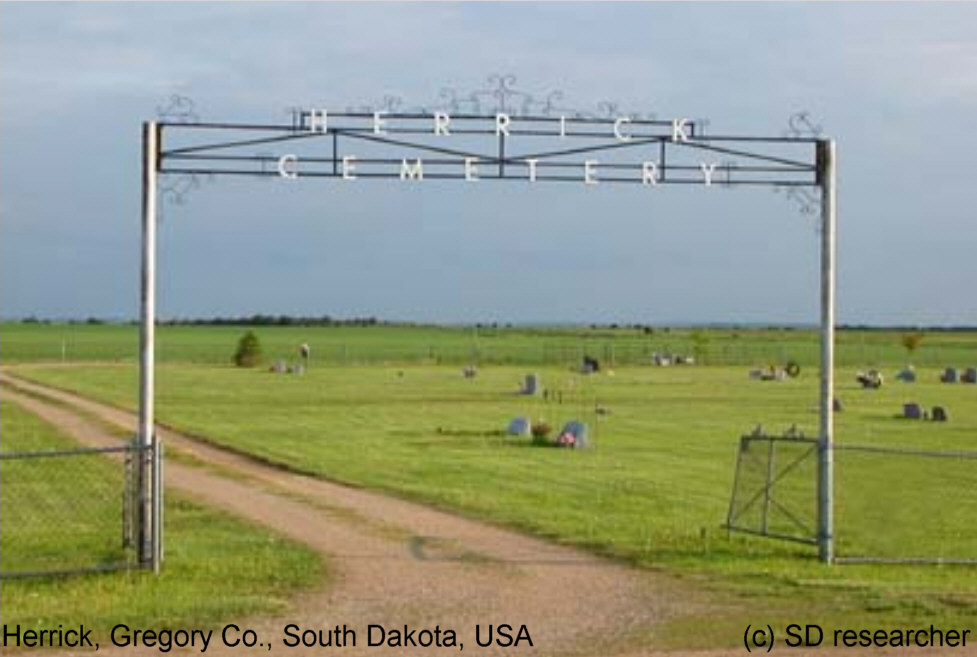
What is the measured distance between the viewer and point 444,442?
140 feet

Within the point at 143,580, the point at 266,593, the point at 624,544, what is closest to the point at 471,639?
the point at 266,593

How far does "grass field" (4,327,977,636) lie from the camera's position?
18734 mm

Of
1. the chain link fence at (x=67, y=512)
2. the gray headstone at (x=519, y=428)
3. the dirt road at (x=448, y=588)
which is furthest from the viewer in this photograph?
the gray headstone at (x=519, y=428)

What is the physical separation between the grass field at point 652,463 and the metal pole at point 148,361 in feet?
16.9

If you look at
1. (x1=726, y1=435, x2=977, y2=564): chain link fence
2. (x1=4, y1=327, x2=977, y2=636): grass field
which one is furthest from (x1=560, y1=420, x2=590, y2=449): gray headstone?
(x1=726, y1=435, x2=977, y2=564): chain link fence

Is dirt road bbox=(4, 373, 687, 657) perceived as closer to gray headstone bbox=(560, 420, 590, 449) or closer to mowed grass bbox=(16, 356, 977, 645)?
mowed grass bbox=(16, 356, 977, 645)

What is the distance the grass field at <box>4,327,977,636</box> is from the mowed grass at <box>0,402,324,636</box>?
3.67 meters

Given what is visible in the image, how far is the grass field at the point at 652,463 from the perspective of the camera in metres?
18.7

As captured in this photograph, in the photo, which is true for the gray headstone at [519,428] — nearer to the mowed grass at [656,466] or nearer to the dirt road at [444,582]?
the mowed grass at [656,466]

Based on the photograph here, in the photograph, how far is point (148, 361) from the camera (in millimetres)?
18953

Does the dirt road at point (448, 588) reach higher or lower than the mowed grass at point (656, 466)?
higher

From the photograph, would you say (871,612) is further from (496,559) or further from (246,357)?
(246,357)

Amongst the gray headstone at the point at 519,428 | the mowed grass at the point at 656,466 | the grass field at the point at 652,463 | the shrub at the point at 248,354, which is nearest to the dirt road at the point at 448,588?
the mowed grass at the point at 656,466

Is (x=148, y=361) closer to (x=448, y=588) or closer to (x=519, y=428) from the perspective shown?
(x=448, y=588)
